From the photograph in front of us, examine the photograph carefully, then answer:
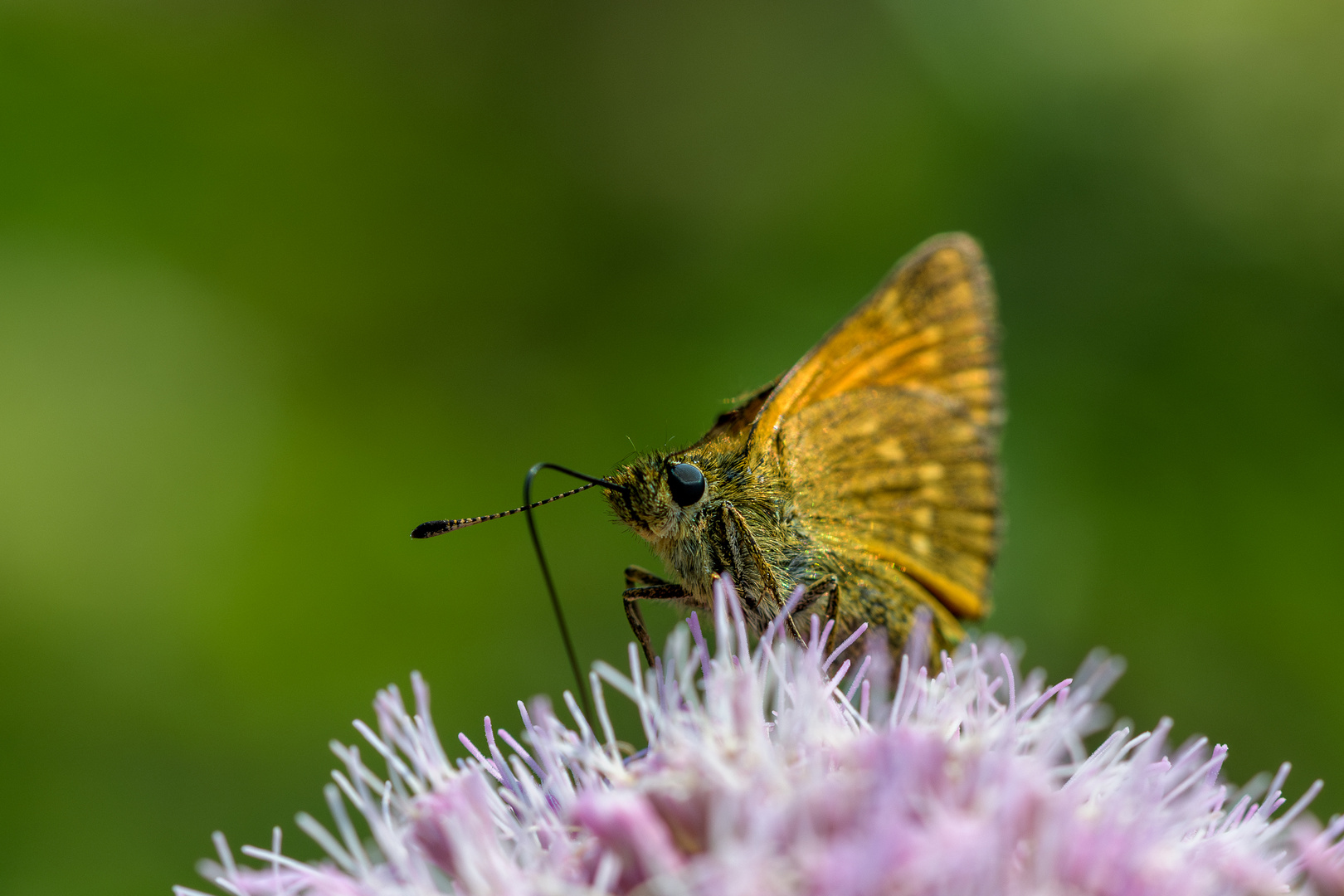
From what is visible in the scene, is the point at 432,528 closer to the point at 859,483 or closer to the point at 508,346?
the point at 859,483

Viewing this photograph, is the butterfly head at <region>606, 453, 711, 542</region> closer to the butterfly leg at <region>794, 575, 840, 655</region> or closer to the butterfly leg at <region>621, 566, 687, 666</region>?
the butterfly leg at <region>621, 566, 687, 666</region>

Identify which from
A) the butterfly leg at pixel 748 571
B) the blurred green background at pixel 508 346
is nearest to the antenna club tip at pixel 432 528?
the butterfly leg at pixel 748 571

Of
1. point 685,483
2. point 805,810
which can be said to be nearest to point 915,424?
point 685,483

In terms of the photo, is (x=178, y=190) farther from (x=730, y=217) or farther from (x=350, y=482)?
(x=730, y=217)

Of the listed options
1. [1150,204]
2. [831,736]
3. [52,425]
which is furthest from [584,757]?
[1150,204]

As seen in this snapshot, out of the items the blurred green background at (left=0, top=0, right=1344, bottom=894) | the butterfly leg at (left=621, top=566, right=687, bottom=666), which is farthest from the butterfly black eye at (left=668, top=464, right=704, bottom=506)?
the blurred green background at (left=0, top=0, right=1344, bottom=894)

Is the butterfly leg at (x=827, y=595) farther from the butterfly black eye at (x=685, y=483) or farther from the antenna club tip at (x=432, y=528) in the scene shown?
the antenna club tip at (x=432, y=528)

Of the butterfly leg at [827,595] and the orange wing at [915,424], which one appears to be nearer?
the butterfly leg at [827,595]
